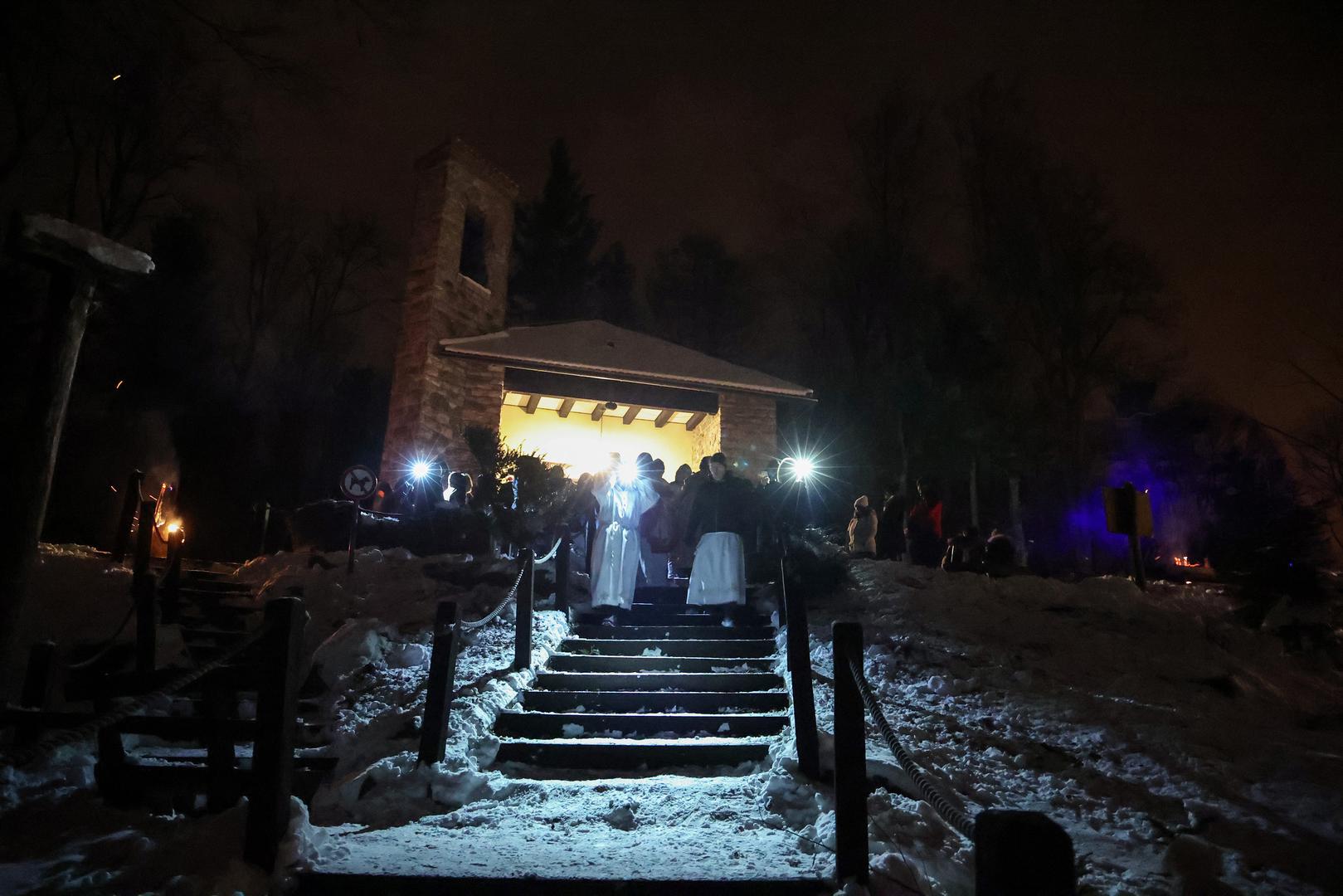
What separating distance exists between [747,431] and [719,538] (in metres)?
9.03

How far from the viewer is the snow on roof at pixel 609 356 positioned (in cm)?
1578

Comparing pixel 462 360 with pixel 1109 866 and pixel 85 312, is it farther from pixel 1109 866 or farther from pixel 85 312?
pixel 1109 866

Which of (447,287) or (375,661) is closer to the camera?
(375,661)

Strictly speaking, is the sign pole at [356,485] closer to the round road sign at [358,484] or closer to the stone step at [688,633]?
the round road sign at [358,484]

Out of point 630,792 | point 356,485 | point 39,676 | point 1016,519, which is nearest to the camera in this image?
point 630,792

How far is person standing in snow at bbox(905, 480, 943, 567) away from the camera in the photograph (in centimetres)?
1156

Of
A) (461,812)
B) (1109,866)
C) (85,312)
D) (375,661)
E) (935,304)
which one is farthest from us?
(935,304)

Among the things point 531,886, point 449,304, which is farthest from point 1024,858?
point 449,304

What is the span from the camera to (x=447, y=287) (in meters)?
17.4

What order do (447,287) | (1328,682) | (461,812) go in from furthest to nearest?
(447,287)
(1328,682)
(461,812)

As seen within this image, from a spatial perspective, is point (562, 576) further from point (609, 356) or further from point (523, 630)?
point (609, 356)

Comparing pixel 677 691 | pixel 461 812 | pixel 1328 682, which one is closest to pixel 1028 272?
pixel 1328 682

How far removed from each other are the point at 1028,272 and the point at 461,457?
17094 mm

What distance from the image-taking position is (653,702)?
21.4 feet
